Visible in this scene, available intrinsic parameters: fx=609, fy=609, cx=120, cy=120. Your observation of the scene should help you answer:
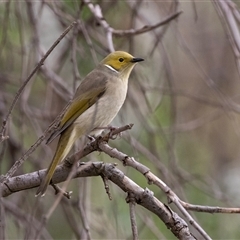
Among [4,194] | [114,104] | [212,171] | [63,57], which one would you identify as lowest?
[212,171]

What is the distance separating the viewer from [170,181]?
339 centimetres

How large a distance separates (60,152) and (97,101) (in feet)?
1.04

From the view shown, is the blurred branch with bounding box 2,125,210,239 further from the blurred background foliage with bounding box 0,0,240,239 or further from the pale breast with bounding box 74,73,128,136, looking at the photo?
the pale breast with bounding box 74,73,128,136

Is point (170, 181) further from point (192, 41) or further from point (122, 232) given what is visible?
point (192, 41)

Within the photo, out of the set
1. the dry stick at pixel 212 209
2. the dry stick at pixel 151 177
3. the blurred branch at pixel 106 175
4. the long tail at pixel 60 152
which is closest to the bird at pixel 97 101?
the long tail at pixel 60 152

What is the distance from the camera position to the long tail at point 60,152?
2.40 meters

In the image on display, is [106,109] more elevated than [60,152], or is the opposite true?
[106,109]

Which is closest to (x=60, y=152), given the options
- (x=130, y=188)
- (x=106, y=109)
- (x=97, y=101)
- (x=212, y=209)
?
(x=97, y=101)

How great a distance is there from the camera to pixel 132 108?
4035 millimetres

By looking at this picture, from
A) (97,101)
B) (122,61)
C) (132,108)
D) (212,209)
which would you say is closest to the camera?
(212,209)

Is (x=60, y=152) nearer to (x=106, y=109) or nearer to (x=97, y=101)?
(x=97, y=101)

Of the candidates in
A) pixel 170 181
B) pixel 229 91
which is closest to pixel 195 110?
pixel 229 91

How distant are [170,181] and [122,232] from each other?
1.34 ft

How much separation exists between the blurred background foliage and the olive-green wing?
0.56 feet
